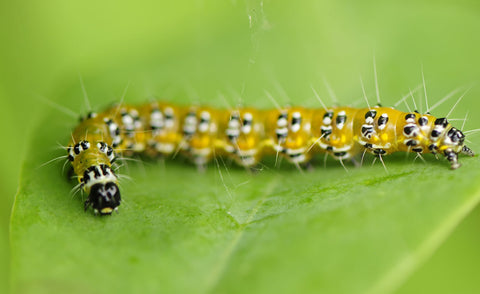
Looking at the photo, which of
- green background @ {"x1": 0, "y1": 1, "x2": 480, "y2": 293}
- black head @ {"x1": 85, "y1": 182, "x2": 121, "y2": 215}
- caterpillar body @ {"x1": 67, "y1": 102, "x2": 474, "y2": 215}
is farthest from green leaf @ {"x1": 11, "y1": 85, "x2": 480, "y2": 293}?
green background @ {"x1": 0, "y1": 1, "x2": 480, "y2": 293}

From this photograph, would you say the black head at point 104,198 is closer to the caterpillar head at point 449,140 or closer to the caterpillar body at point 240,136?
the caterpillar body at point 240,136

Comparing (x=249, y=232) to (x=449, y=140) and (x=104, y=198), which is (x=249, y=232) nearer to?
(x=104, y=198)

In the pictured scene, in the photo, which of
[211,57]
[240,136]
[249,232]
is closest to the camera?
[249,232]

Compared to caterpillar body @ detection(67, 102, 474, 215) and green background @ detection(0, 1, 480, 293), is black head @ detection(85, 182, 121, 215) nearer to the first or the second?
caterpillar body @ detection(67, 102, 474, 215)

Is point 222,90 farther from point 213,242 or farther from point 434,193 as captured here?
point 434,193

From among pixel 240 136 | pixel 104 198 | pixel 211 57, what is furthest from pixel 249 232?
pixel 211 57

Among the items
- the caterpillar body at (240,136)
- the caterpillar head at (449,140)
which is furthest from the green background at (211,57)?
the caterpillar head at (449,140)
